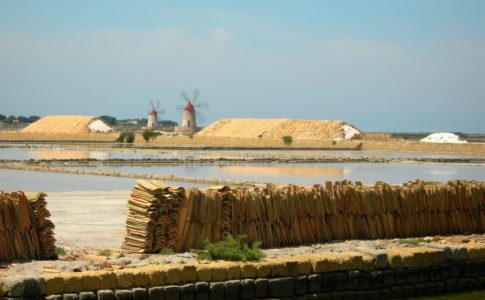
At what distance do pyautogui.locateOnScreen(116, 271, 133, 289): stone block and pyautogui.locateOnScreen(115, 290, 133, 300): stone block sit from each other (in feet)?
0.15

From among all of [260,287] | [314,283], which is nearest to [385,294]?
[314,283]

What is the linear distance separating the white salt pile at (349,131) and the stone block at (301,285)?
6367 centimetres

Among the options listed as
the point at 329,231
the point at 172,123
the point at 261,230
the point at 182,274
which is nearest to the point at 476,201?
the point at 329,231

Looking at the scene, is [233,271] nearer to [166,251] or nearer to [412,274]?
[166,251]

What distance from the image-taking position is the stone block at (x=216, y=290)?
6.88m

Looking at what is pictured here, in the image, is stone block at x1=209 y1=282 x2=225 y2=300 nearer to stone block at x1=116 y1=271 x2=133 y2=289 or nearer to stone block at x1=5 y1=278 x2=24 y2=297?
stone block at x1=116 y1=271 x2=133 y2=289

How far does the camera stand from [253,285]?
7.14m

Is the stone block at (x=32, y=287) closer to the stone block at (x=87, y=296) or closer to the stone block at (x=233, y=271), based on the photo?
the stone block at (x=87, y=296)

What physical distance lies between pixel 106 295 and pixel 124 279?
203 millimetres

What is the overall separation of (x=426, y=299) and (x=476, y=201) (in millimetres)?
2570

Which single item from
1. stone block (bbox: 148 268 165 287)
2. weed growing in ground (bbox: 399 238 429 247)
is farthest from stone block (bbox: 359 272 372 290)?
stone block (bbox: 148 268 165 287)

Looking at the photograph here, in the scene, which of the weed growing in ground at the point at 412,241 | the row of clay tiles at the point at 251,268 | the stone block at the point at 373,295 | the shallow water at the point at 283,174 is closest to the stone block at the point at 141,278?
the row of clay tiles at the point at 251,268

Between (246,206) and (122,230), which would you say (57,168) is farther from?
(246,206)

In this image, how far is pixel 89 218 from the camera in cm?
1088
